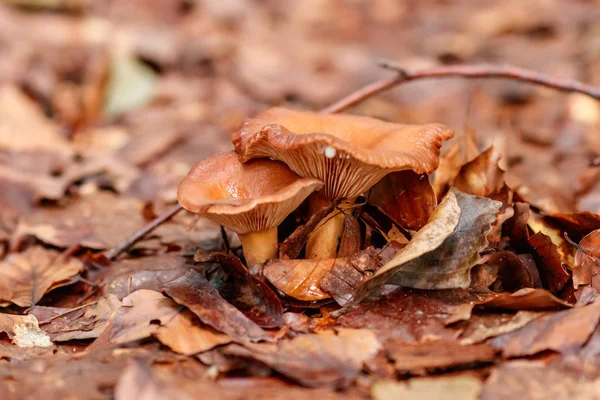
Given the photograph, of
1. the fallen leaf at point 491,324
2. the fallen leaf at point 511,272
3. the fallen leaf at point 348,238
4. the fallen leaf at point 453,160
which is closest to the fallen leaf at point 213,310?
the fallen leaf at point 348,238

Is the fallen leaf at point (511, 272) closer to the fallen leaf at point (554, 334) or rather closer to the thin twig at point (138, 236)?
the fallen leaf at point (554, 334)

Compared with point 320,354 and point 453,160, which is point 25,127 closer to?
point 453,160

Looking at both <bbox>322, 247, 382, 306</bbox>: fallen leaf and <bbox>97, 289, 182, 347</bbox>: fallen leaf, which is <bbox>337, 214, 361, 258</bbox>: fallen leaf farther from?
<bbox>97, 289, 182, 347</bbox>: fallen leaf

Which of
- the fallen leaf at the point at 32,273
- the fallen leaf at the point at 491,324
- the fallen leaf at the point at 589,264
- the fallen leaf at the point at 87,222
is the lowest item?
the fallen leaf at the point at 87,222

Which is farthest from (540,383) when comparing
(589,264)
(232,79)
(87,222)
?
(232,79)

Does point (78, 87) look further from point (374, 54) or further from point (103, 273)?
point (103, 273)
